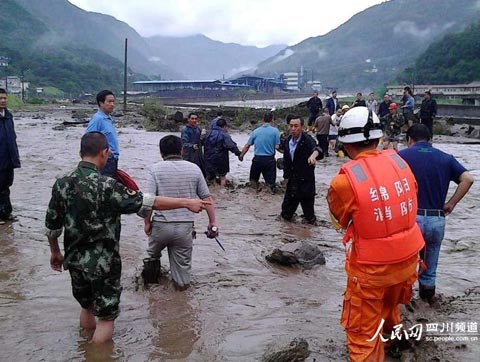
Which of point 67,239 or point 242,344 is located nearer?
point 67,239

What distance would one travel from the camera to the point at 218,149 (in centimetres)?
1106

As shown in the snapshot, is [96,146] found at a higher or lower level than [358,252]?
higher

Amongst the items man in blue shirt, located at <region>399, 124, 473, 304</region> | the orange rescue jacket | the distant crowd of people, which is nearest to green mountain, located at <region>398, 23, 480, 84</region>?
man in blue shirt, located at <region>399, 124, 473, 304</region>

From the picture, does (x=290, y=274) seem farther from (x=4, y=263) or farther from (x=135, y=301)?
(x=4, y=263)

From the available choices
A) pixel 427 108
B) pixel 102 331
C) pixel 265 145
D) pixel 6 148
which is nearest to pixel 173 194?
pixel 102 331

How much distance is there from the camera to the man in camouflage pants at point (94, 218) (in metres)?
3.76

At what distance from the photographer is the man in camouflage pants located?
376 centimetres

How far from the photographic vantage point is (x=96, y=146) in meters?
3.87

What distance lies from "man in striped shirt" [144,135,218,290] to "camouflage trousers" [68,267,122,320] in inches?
44.3

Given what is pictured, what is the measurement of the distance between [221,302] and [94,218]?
1924 millimetres

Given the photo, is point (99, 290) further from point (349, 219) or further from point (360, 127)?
point (360, 127)

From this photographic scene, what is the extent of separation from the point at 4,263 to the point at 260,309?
3.37 meters

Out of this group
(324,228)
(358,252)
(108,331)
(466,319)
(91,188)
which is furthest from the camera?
(324,228)

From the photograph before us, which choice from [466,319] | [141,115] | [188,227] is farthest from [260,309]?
[141,115]
